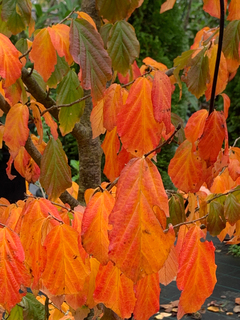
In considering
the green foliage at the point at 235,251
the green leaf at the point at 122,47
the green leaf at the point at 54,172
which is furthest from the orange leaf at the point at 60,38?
the green foliage at the point at 235,251

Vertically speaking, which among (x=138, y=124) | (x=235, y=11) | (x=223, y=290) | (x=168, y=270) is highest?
(x=235, y=11)

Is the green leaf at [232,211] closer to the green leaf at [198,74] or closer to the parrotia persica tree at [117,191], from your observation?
the parrotia persica tree at [117,191]

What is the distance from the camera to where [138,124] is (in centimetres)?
68

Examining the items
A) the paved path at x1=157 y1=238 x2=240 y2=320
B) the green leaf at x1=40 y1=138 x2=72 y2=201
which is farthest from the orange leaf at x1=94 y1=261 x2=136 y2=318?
the paved path at x1=157 y1=238 x2=240 y2=320

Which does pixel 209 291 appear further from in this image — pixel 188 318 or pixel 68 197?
pixel 188 318

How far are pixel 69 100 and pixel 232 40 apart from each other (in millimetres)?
436

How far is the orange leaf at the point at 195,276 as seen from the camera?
2.37 ft

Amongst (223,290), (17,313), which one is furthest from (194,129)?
(223,290)

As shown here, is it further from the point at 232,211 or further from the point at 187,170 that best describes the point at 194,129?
the point at 232,211

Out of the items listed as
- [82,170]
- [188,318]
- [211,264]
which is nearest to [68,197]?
[82,170]

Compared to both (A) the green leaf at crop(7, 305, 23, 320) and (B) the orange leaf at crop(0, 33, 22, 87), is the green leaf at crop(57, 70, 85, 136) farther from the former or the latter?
(A) the green leaf at crop(7, 305, 23, 320)

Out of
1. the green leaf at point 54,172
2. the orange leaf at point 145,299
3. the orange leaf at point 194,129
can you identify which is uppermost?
the orange leaf at point 194,129

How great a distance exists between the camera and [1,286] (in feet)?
2.32

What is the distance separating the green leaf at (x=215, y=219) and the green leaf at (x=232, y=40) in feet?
1.19
